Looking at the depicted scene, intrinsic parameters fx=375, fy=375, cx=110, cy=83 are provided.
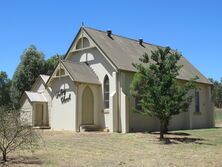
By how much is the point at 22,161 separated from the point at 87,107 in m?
18.5

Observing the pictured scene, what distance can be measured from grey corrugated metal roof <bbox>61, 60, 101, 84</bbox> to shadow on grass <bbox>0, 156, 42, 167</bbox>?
16277 millimetres

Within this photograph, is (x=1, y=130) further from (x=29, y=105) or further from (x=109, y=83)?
(x=29, y=105)

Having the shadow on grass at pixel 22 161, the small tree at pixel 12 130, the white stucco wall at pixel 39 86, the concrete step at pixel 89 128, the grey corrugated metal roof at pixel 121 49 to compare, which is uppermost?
the grey corrugated metal roof at pixel 121 49

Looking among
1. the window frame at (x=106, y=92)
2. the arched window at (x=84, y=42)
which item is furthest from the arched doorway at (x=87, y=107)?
the arched window at (x=84, y=42)

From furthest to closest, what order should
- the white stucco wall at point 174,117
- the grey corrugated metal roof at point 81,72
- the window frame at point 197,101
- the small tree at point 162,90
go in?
the window frame at point 197,101 < the grey corrugated metal roof at point 81,72 < the white stucco wall at point 174,117 < the small tree at point 162,90

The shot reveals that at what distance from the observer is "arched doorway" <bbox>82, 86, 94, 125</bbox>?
31859mm

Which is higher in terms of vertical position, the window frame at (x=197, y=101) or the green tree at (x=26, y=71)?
the green tree at (x=26, y=71)

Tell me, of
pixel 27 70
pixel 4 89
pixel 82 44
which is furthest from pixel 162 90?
pixel 4 89

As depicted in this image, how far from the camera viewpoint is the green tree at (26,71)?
5481 centimetres

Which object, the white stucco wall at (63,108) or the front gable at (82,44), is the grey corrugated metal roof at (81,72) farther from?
the front gable at (82,44)

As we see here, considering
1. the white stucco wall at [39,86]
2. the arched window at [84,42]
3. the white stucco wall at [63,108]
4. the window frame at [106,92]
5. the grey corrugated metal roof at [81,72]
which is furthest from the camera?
the white stucco wall at [39,86]

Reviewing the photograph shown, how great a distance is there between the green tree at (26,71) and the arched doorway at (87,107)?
24074 mm

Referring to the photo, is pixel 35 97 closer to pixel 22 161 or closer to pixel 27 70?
pixel 27 70

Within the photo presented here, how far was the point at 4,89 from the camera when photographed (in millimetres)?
64562
